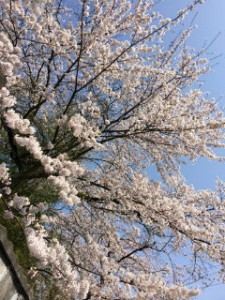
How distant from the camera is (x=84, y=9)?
7.64 meters

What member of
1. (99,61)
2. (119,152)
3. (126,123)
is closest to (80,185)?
(119,152)

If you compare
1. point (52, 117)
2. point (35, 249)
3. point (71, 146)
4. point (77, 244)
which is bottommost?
point (35, 249)

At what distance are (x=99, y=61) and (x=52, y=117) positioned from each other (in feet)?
10.1

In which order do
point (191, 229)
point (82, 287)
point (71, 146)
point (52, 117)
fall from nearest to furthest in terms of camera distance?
point (82, 287) < point (191, 229) < point (71, 146) < point (52, 117)

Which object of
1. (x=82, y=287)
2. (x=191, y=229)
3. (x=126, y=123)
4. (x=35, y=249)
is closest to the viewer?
(x=35, y=249)

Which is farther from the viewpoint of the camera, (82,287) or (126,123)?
(126,123)

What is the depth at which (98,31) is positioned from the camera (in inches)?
309

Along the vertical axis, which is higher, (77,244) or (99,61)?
(99,61)

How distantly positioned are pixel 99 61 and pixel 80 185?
352cm

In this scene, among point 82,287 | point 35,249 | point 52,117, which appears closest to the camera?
point 35,249

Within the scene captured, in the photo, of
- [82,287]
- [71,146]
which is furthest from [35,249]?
[71,146]

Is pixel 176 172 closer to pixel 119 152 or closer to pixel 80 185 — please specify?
pixel 119 152

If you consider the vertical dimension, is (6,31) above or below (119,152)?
below

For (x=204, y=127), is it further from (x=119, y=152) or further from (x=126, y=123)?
(x=119, y=152)
